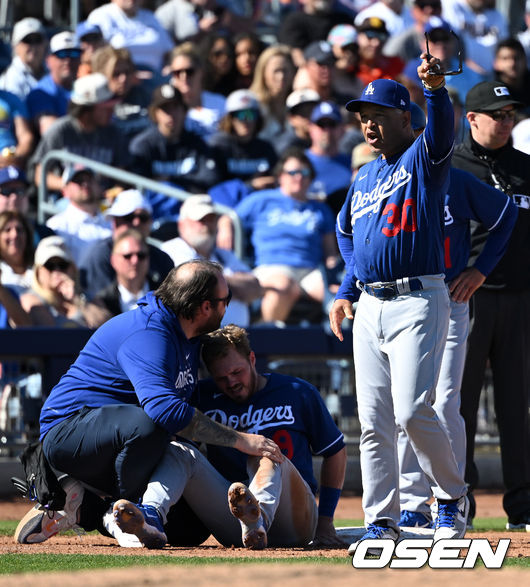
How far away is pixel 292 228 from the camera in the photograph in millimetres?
10281

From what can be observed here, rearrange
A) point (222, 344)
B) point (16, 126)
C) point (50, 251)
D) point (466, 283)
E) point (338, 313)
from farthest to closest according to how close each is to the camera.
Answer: point (16, 126), point (50, 251), point (466, 283), point (222, 344), point (338, 313)

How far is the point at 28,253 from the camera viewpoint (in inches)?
347

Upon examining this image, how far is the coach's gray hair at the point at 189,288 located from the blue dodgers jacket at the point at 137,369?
5cm

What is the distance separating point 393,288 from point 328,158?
6469 millimetres

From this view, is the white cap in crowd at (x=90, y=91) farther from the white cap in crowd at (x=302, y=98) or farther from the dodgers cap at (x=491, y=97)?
the dodgers cap at (x=491, y=97)

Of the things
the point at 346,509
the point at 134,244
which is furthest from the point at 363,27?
the point at 346,509

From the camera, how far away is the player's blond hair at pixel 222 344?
5.49 metres

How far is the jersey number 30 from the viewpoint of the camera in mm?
4883

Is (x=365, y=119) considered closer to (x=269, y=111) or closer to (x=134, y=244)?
(x=134, y=244)

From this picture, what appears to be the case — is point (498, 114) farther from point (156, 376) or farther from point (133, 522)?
point (133, 522)

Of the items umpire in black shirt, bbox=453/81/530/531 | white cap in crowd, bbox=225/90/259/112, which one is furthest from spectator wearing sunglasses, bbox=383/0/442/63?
umpire in black shirt, bbox=453/81/530/531

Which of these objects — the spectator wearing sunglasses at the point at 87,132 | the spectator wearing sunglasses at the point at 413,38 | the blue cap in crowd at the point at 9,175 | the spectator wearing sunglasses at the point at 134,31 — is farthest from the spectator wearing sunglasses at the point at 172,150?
the spectator wearing sunglasses at the point at 413,38

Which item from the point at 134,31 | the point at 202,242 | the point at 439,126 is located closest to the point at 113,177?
the point at 202,242

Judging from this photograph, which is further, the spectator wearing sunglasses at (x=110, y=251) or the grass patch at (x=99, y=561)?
the spectator wearing sunglasses at (x=110, y=251)
